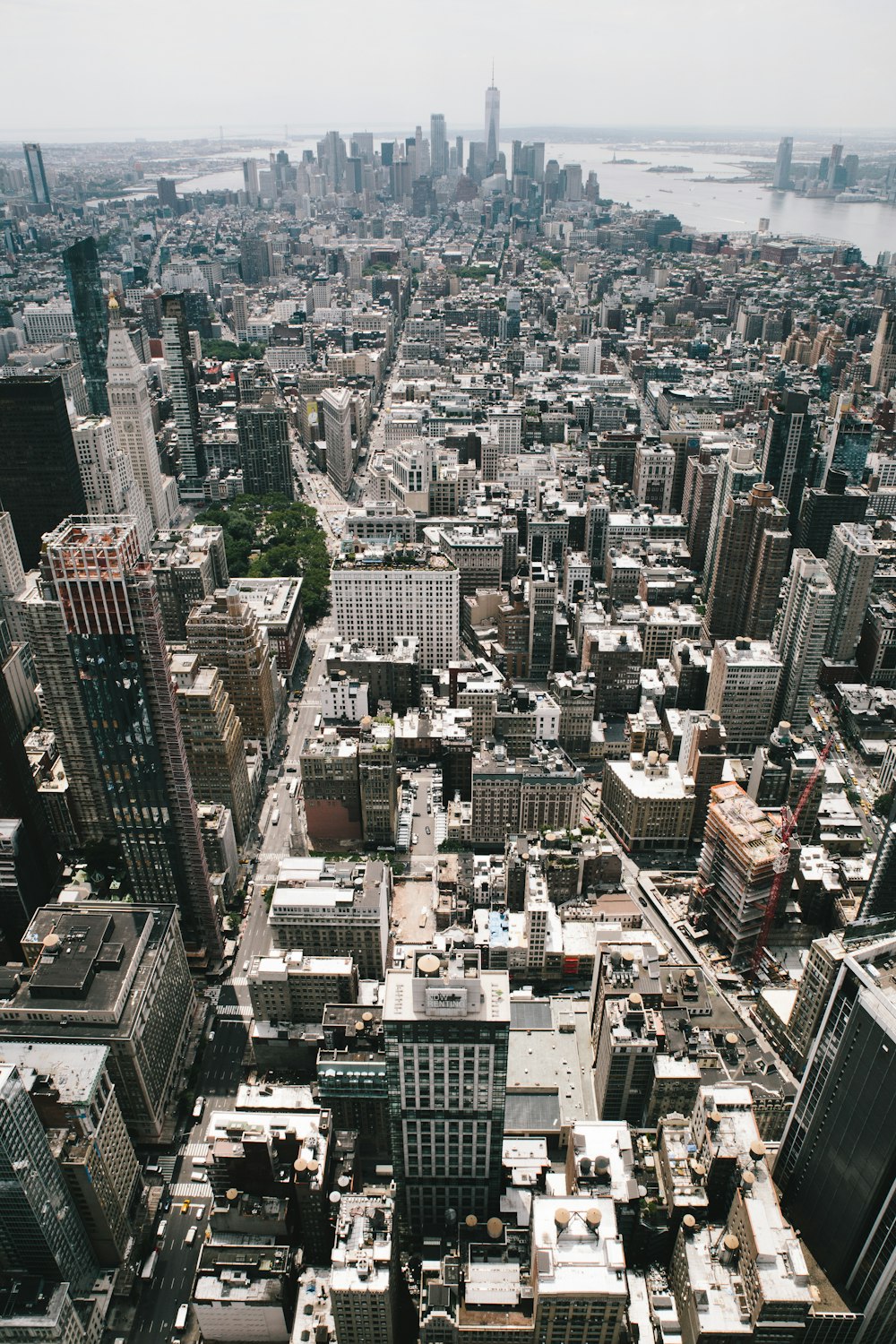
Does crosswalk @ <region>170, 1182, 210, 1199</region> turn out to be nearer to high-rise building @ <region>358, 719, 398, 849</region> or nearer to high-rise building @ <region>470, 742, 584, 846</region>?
high-rise building @ <region>358, 719, 398, 849</region>

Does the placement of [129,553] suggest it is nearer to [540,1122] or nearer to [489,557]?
[540,1122]

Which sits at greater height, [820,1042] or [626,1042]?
[820,1042]

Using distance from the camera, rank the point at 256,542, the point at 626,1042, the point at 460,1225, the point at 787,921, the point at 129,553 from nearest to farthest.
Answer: the point at 460,1225 < the point at 626,1042 < the point at 129,553 < the point at 787,921 < the point at 256,542

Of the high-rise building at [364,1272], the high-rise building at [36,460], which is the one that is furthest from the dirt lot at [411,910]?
the high-rise building at [36,460]

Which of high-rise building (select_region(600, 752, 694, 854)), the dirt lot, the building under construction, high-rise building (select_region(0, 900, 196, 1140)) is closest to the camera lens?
high-rise building (select_region(0, 900, 196, 1140))

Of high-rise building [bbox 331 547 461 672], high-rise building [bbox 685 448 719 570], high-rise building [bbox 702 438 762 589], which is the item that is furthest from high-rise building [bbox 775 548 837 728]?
high-rise building [bbox 331 547 461 672]

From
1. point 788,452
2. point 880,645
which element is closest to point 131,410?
point 788,452

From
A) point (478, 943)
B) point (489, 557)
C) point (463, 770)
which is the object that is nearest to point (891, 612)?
point (489, 557)
